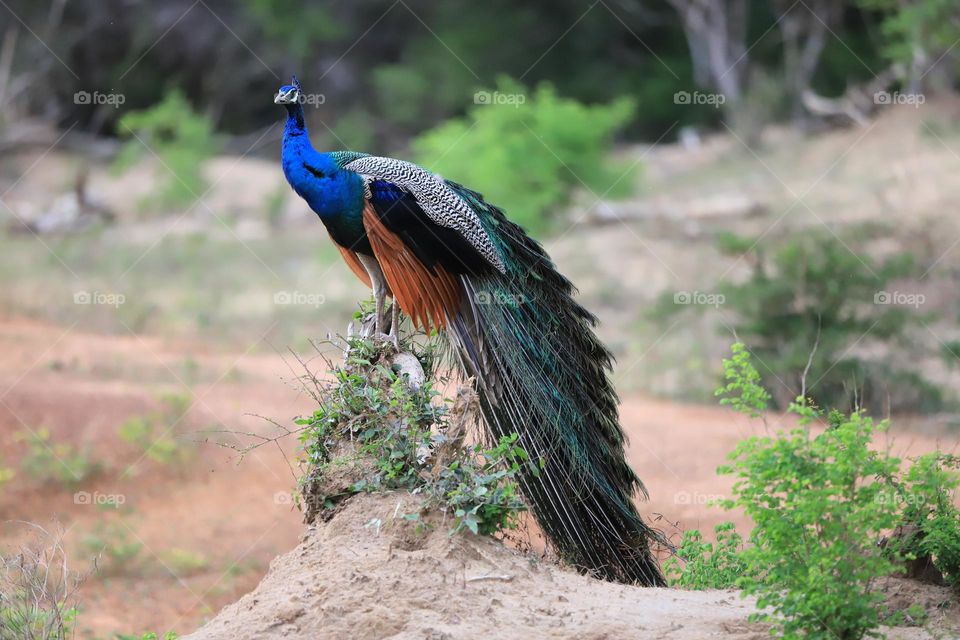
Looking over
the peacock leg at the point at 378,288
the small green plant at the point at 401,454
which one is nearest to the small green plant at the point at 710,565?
the small green plant at the point at 401,454

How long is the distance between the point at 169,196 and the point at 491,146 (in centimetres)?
704

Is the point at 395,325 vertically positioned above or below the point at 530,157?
below

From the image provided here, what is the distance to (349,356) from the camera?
19.8 ft

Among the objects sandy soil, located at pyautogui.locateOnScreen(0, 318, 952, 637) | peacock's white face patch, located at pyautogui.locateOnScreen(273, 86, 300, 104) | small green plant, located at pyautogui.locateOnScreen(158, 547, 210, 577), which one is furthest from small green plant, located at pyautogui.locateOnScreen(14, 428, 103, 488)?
peacock's white face patch, located at pyautogui.locateOnScreen(273, 86, 300, 104)

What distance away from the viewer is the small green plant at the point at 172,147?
2111 cm

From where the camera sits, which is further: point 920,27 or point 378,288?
point 920,27

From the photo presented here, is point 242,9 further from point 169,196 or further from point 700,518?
point 700,518

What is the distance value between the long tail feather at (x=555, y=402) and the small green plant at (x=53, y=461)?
233 inches

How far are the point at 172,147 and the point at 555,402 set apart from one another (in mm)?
17400

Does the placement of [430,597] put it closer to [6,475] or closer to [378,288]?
[378,288]

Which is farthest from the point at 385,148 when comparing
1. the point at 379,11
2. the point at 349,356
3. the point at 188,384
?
the point at 349,356

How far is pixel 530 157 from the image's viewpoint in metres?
17.1

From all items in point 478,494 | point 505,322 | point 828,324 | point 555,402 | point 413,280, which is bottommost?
point 478,494

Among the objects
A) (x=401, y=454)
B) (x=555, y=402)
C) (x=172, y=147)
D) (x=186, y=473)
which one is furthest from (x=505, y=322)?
(x=172, y=147)
